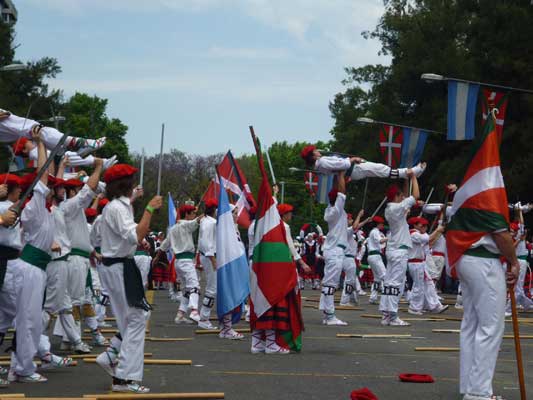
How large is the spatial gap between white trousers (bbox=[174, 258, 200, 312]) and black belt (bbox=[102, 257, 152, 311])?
8.14 meters

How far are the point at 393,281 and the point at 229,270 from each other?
12.2ft

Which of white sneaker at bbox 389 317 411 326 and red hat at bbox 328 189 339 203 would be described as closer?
red hat at bbox 328 189 339 203

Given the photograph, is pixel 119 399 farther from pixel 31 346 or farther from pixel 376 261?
pixel 376 261

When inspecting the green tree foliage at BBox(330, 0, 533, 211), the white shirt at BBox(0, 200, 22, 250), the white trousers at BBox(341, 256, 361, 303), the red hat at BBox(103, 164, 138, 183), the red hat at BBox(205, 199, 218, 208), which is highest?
the green tree foliage at BBox(330, 0, 533, 211)

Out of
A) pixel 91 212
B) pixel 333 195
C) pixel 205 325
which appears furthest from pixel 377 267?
pixel 91 212

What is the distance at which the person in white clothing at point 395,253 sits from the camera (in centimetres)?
1798

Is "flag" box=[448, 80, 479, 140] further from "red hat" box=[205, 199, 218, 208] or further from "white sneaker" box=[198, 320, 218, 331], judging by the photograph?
"white sneaker" box=[198, 320, 218, 331]

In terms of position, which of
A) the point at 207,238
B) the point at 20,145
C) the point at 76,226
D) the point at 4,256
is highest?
the point at 20,145

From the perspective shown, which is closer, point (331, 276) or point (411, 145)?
point (331, 276)

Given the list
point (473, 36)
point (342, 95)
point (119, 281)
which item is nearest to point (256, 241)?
point (119, 281)

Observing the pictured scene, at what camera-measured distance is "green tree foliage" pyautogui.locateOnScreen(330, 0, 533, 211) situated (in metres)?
41.8

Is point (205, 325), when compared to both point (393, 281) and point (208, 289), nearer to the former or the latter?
point (208, 289)

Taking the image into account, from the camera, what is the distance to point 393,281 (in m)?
18.3

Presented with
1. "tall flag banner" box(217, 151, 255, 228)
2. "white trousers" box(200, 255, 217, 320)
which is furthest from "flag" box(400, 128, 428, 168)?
"white trousers" box(200, 255, 217, 320)
